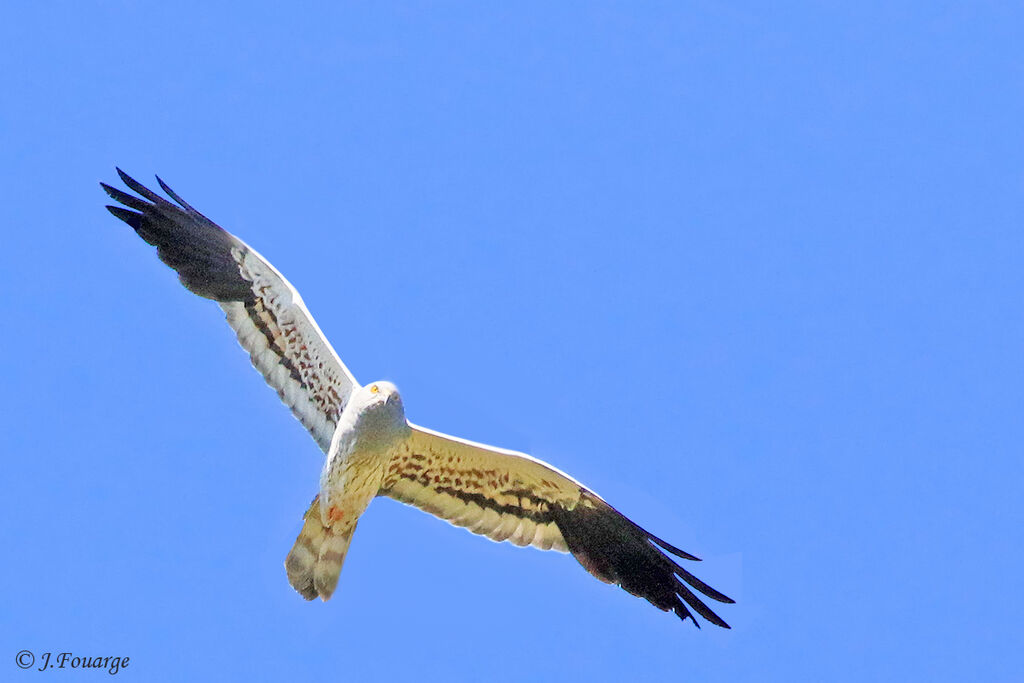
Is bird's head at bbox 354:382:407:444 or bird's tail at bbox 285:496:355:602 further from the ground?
bird's head at bbox 354:382:407:444

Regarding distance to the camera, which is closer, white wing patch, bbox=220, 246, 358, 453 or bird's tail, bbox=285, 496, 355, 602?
bird's tail, bbox=285, 496, 355, 602

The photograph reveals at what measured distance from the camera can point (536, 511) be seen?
12406 mm

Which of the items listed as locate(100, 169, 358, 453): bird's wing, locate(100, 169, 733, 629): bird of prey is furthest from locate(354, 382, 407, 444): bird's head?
locate(100, 169, 358, 453): bird's wing

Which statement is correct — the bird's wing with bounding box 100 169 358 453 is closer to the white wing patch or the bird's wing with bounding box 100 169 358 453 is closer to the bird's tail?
the white wing patch

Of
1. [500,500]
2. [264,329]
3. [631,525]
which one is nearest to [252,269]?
[264,329]

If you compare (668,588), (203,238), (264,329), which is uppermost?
(203,238)

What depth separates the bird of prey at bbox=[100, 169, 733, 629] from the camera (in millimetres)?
11555

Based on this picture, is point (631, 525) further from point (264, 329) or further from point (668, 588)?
point (264, 329)

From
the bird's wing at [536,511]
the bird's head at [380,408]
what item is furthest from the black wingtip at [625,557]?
the bird's head at [380,408]

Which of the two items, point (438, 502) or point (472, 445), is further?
point (438, 502)

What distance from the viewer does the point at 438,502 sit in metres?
12.4

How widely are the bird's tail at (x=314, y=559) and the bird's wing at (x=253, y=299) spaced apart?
74cm

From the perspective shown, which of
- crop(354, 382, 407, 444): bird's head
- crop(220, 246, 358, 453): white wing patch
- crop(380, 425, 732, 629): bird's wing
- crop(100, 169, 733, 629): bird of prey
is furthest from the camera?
crop(380, 425, 732, 629): bird's wing

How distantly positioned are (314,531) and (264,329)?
1.94m
